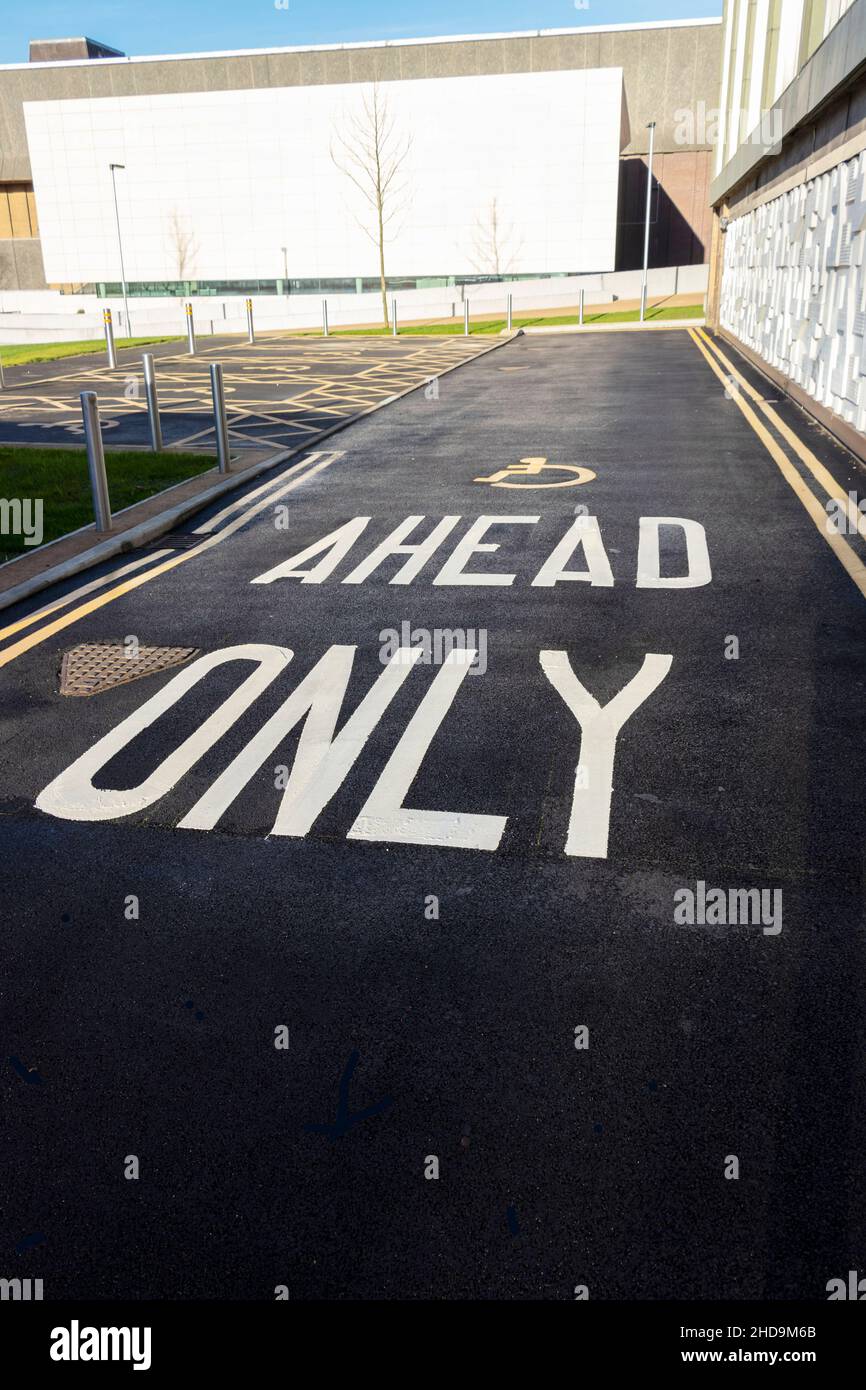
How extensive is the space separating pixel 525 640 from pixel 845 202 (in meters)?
10.6

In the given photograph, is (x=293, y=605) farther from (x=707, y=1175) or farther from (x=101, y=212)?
(x=101, y=212)

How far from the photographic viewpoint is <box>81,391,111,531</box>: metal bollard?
9914 millimetres

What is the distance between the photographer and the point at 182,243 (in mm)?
67750

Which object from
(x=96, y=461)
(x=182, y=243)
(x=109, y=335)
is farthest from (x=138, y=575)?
(x=182, y=243)

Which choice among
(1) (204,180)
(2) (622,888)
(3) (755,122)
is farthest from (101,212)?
(2) (622,888)

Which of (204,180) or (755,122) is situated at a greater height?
(204,180)

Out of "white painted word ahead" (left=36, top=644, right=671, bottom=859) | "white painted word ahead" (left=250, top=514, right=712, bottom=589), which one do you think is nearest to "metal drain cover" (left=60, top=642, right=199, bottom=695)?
"white painted word ahead" (left=36, top=644, right=671, bottom=859)

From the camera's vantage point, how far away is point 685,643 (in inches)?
285

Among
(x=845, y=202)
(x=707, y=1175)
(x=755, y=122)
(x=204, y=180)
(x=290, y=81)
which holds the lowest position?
(x=707, y=1175)

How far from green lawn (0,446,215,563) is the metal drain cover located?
9.35 feet

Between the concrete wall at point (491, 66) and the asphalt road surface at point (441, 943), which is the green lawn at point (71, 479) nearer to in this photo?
the asphalt road surface at point (441, 943)

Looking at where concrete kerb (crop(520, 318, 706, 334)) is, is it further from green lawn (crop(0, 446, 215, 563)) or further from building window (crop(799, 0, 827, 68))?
green lawn (crop(0, 446, 215, 563))

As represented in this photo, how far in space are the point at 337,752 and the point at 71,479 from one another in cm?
892

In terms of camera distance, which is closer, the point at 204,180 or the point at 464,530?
the point at 464,530
